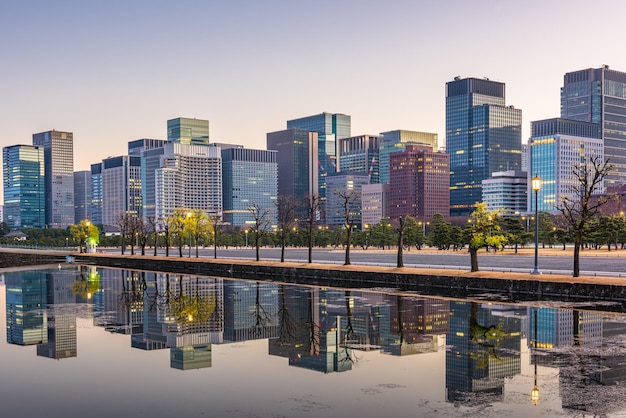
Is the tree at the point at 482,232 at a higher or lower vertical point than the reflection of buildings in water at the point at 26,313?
higher

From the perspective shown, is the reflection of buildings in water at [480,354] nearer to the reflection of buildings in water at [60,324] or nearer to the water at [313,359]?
the water at [313,359]

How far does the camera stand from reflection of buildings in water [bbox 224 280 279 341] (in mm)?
29984

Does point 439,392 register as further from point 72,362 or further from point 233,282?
point 233,282

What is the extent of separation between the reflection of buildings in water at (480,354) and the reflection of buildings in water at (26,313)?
59.6 ft

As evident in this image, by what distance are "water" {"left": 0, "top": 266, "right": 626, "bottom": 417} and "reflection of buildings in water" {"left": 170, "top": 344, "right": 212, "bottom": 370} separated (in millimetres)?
78

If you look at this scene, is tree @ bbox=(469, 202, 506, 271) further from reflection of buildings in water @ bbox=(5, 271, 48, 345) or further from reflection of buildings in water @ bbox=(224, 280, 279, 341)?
reflection of buildings in water @ bbox=(5, 271, 48, 345)

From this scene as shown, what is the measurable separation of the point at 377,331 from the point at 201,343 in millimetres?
8106

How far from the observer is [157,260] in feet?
293

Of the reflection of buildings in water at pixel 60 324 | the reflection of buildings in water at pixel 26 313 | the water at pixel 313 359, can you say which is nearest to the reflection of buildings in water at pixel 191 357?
the water at pixel 313 359

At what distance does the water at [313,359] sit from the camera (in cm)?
1748

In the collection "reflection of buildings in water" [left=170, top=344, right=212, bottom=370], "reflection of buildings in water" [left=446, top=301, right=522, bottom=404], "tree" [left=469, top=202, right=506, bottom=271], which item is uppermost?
"tree" [left=469, top=202, right=506, bottom=271]

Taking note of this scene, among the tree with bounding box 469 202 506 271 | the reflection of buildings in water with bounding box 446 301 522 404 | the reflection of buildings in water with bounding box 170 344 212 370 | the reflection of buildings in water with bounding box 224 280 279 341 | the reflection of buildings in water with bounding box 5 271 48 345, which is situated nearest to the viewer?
the reflection of buildings in water with bounding box 446 301 522 404

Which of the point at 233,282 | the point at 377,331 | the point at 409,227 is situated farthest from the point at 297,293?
the point at 409,227

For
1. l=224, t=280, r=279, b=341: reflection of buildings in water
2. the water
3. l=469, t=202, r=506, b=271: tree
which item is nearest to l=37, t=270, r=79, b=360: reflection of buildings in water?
the water
